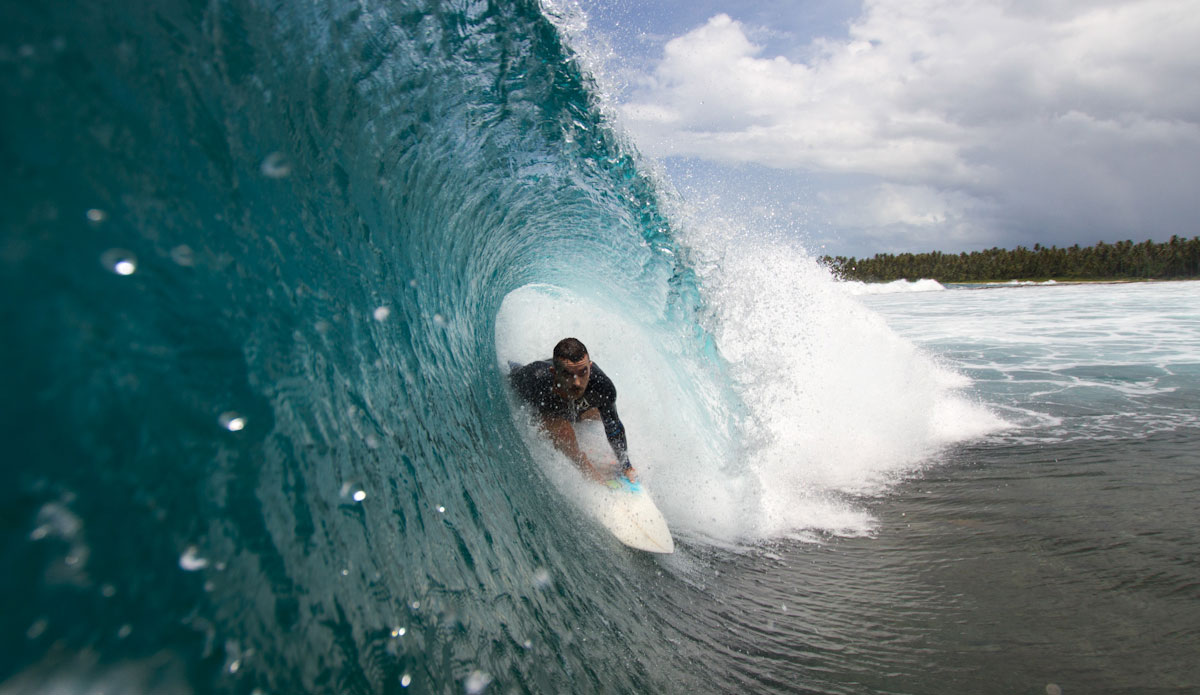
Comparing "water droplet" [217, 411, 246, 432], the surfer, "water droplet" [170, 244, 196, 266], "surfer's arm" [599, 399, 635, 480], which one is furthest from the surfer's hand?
"water droplet" [170, 244, 196, 266]

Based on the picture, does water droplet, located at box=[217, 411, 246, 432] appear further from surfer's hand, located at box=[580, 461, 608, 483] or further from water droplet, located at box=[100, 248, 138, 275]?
surfer's hand, located at box=[580, 461, 608, 483]

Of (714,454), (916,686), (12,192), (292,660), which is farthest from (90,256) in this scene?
(714,454)

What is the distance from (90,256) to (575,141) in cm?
424

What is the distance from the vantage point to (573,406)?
4.82 metres

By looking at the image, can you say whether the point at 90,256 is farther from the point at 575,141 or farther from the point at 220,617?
the point at 575,141

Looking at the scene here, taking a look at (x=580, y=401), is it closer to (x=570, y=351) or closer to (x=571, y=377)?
(x=571, y=377)

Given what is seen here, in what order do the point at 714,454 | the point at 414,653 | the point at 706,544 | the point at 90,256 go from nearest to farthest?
the point at 90,256, the point at 414,653, the point at 706,544, the point at 714,454

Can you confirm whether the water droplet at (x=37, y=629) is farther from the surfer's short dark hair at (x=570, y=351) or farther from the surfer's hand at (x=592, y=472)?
the surfer's hand at (x=592, y=472)

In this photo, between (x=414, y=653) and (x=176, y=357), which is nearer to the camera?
(x=176, y=357)

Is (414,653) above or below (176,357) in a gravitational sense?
below

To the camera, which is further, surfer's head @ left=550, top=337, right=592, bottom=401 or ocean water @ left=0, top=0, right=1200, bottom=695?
surfer's head @ left=550, top=337, right=592, bottom=401

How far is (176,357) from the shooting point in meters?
1.60

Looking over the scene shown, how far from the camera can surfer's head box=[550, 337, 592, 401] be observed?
438cm

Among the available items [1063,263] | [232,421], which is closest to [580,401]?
[232,421]
